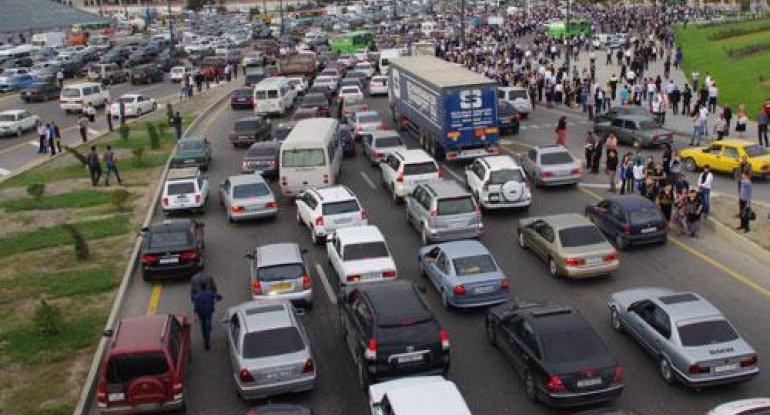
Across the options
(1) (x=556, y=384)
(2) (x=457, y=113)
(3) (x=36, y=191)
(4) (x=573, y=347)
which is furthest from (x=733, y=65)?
(1) (x=556, y=384)

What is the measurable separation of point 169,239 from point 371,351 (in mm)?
9590

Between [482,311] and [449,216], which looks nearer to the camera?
[482,311]

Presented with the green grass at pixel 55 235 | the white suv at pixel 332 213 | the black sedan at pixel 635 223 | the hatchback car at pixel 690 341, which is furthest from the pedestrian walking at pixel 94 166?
the hatchback car at pixel 690 341

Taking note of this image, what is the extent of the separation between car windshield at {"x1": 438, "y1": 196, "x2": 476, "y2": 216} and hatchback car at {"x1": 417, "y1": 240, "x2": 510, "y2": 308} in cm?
345

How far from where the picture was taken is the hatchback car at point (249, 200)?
2752cm

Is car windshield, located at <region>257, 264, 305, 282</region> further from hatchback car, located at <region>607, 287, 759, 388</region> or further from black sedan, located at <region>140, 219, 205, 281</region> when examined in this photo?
hatchback car, located at <region>607, 287, 759, 388</region>

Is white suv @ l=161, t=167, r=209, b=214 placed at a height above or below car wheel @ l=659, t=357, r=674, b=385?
above

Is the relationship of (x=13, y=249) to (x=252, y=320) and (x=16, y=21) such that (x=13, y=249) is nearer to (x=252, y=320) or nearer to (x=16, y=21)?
(x=252, y=320)

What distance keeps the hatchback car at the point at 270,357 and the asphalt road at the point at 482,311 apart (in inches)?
21.1

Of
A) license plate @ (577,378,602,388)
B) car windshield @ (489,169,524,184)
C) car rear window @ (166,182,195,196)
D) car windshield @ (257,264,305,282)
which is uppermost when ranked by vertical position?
car windshield @ (489,169,524,184)

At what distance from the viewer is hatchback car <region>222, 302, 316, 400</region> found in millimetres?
15148

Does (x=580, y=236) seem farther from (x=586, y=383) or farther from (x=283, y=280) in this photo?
(x=283, y=280)

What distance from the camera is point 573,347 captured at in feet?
49.5

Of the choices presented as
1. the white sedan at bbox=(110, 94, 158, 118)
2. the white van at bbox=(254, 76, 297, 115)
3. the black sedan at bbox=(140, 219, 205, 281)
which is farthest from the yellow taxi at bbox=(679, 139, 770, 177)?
the white sedan at bbox=(110, 94, 158, 118)
